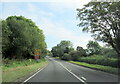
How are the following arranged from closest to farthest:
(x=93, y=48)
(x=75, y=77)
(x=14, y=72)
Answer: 1. (x=75, y=77)
2. (x=14, y=72)
3. (x=93, y=48)

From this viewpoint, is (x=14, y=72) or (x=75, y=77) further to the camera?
(x=14, y=72)

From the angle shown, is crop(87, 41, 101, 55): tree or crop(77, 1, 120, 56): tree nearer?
crop(77, 1, 120, 56): tree

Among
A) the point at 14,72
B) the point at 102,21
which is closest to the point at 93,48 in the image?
the point at 102,21

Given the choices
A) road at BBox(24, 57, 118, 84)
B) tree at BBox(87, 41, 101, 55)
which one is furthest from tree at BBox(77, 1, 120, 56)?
tree at BBox(87, 41, 101, 55)

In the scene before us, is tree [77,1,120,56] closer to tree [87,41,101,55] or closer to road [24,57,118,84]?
road [24,57,118,84]

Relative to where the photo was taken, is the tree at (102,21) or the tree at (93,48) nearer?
the tree at (102,21)

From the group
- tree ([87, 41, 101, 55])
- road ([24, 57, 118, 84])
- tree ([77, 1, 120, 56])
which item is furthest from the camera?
tree ([87, 41, 101, 55])

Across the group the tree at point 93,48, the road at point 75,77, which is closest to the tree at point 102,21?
the road at point 75,77

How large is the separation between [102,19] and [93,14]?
57.1 inches

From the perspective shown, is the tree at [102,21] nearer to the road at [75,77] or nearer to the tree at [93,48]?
the road at [75,77]

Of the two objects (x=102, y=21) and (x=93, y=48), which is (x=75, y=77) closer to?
(x=102, y=21)

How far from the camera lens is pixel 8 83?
9.86 metres

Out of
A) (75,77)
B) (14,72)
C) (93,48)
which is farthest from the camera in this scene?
(93,48)

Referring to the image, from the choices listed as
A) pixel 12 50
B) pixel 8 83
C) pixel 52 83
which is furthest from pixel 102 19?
pixel 12 50
